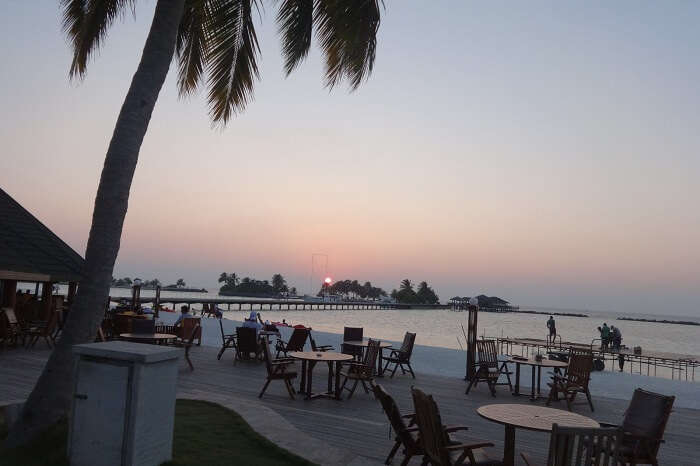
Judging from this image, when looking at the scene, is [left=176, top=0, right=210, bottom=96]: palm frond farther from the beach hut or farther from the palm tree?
the beach hut

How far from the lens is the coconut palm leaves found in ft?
23.7

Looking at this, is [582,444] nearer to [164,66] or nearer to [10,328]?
[164,66]

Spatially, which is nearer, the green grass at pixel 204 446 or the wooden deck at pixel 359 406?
the green grass at pixel 204 446

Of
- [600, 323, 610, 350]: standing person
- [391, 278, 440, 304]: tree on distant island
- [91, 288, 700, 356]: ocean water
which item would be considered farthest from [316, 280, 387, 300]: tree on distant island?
[600, 323, 610, 350]: standing person

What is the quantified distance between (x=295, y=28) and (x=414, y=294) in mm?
169395

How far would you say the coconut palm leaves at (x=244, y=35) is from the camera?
721 centimetres

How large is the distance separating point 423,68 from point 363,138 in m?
3.79

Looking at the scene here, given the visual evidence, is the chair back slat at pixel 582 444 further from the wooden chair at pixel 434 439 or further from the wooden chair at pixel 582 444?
the wooden chair at pixel 434 439

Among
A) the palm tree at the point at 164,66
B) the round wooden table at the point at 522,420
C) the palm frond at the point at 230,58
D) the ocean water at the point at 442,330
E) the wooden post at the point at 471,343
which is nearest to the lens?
the round wooden table at the point at 522,420

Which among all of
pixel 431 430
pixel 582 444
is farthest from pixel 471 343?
pixel 582 444

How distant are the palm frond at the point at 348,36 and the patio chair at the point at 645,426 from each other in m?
5.21

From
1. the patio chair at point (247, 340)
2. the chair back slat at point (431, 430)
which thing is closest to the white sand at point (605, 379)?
the patio chair at point (247, 340)

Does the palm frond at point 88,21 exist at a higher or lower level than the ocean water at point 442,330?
higher

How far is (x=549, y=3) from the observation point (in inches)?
400
